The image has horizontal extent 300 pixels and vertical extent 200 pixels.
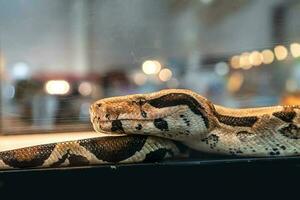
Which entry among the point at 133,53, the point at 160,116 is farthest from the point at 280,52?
the point at 160,116

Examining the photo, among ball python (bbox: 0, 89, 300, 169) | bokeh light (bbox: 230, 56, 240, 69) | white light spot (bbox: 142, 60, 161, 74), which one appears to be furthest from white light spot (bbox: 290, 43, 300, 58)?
ball python (bbox: 0, 89, 300, 169)

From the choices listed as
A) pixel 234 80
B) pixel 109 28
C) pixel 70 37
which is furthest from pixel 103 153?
pixel 234 80

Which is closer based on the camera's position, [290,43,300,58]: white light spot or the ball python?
the ball python

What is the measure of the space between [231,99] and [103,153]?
843 millimetres

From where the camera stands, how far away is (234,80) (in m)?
2.03

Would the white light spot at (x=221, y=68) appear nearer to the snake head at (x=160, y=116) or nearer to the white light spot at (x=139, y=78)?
the white light spot at (x=139, y=78)

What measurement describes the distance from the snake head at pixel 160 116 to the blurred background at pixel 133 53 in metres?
0.22

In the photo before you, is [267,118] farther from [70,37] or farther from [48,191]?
[70,37]

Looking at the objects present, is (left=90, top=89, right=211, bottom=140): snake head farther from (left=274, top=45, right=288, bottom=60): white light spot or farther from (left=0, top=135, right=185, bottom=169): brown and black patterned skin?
(left=274, top=45, right=288, bottom=60): white light spot

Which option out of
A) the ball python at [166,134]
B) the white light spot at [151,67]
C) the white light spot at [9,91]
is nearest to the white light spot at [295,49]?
the white light spot at [151,67]

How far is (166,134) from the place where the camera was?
33.1 inches

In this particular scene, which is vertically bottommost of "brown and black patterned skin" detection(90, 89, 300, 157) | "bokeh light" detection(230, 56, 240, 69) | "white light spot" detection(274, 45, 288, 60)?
"brown and black patterned skin" detection(90, 89, 300, 157)

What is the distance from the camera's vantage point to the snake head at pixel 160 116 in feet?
2.71

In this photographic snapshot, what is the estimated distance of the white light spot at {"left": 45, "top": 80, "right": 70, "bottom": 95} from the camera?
4.76 ft
